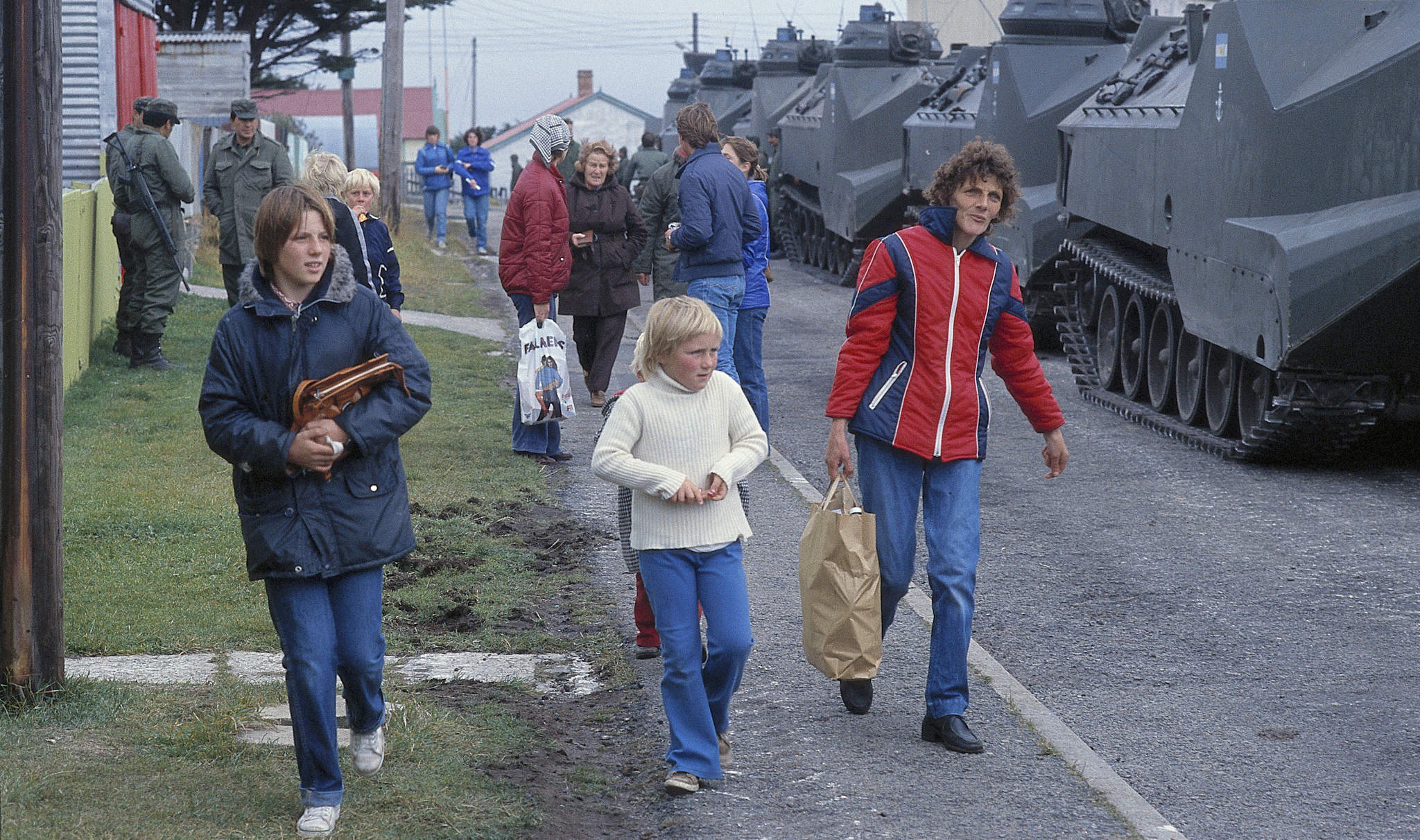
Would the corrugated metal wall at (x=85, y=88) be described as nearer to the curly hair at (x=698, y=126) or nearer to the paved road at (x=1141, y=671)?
the paved road at (x=1141, y=671)

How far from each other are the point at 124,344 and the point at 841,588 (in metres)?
9.01

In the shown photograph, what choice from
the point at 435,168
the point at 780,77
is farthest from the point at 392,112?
the point at 780,77

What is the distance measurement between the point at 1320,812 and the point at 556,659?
8.01 feet

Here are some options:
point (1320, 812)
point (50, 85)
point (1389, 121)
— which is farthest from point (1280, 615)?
point (50, 85)

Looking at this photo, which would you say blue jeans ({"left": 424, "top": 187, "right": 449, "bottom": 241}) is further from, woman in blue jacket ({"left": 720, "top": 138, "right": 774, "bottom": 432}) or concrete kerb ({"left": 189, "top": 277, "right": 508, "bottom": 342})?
woman in blue jacket ({"left": 720, "top": 138, "right": 774, "bottom": 432})

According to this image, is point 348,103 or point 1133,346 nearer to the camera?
point 1133,346

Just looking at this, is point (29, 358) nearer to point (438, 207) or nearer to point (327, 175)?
point (327, 175)

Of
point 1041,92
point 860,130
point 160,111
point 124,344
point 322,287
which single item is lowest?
point 124,344

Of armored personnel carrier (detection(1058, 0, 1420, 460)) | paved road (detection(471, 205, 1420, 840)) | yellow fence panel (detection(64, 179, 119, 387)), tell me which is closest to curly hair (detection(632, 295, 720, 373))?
paved road (detection(471, 205, 1420, 840))

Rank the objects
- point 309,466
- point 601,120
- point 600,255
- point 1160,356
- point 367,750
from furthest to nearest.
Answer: point 601,120 < point 1160,356 < point 600,255 < point 367,750 < point 309,466

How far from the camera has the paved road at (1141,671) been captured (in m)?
4.42

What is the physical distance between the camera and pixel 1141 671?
572 centimetres

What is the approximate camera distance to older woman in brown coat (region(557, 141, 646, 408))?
32.7 ft

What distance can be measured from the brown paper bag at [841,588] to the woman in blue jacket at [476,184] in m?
20.4
